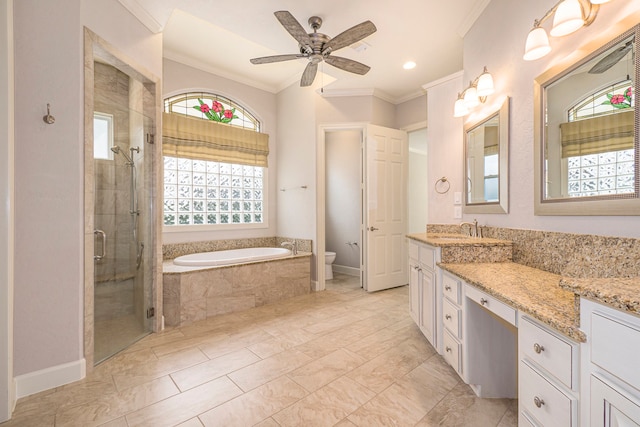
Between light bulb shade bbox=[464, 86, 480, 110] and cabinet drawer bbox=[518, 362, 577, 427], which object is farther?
light bulb shade bbox=[464, 86, 480, 110]

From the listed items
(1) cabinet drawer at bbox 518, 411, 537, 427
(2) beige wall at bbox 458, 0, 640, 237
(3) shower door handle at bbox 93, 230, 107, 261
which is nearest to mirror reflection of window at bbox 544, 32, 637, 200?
(2) beige wall at bbox 458, 0, 640, 237

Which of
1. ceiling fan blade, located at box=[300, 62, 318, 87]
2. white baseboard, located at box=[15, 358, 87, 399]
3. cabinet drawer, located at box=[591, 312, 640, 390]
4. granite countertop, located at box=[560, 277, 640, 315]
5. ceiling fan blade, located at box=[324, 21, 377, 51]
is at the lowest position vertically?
white baseboard, located at box=[15, 358, 87, 399]

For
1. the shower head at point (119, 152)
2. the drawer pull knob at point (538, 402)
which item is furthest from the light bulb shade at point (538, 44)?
the shower head at point (119, 152)

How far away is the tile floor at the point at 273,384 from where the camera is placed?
162 cm

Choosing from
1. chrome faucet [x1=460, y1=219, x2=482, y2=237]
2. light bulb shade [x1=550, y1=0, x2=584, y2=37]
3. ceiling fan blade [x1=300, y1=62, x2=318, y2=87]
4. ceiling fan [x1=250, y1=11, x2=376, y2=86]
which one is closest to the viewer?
light bulb shade [x1=550, y1=0, x2=584, y2=37]

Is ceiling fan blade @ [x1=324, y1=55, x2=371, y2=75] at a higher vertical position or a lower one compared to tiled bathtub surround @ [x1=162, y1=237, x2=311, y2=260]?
higher

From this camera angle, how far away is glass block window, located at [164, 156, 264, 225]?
3.91m

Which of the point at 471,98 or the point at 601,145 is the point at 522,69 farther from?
the point at 601,145

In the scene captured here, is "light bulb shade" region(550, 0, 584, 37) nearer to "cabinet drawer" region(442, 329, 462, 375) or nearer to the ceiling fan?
the ceiling fan

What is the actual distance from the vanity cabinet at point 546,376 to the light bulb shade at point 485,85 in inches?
68.7

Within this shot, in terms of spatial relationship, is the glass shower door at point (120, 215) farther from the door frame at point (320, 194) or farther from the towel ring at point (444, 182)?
the towel ring at point (444, 182)

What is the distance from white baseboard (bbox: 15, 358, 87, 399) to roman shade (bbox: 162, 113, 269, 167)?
2538 mm

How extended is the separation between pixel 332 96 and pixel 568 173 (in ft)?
10.7

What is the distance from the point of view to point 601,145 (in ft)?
4.47
